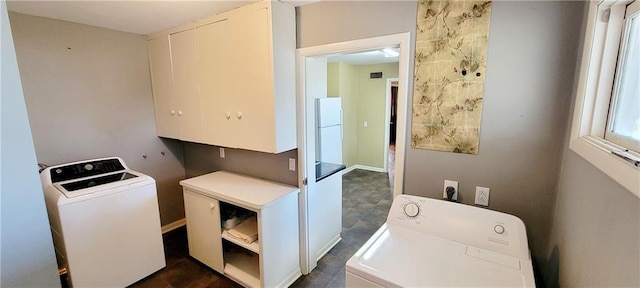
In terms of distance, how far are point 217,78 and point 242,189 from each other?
93 cm

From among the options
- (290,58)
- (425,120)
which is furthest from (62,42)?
(425,120)

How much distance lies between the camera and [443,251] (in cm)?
128

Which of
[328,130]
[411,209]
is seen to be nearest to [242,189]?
[411,209]

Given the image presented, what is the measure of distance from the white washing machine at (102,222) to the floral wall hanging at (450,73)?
88.8 inches

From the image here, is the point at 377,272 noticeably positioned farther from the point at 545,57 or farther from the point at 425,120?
the point at 545,57

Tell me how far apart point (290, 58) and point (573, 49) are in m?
1.58

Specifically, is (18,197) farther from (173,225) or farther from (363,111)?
(363,111)

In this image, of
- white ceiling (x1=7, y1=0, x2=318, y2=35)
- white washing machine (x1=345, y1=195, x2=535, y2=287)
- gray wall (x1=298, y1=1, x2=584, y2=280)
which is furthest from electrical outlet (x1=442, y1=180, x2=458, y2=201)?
white ceiling (x1=7, y1=0, x2=318, y2=35)

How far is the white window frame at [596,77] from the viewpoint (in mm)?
940

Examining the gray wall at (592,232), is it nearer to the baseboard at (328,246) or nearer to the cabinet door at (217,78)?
the baseboard at (328,246)

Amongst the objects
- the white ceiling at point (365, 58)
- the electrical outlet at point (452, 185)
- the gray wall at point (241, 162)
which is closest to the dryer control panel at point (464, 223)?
the electrical outlet at point (452, 185)

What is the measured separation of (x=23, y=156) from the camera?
1.37 meters

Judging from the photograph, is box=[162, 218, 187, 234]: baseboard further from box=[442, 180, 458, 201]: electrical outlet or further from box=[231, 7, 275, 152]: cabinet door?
Answer: box=[442, 180, 458, 201]: electrical outlet

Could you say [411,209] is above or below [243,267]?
above
